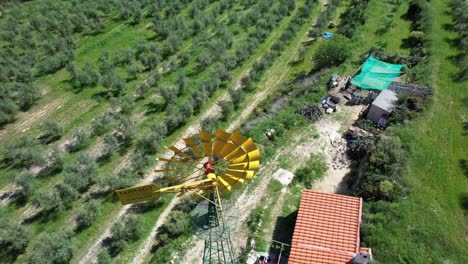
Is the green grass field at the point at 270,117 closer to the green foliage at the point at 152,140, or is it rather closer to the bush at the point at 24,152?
the bush at the point at 24,152

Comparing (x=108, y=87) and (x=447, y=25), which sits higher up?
(x=108, y=87)

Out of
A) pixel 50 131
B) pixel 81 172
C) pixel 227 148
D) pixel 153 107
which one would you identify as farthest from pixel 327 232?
pixel 50 131

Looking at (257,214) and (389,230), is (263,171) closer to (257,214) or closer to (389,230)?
(257,214)

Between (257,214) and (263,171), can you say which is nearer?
(257,214)

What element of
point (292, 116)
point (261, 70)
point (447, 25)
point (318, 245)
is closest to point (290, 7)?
point (261, 70)

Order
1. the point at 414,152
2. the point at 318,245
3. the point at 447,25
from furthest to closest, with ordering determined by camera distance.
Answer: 1. the point at 447,25
2. the point at 414,152
3. the point at 318,245

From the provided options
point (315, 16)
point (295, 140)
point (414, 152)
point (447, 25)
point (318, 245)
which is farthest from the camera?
point (315, 16)

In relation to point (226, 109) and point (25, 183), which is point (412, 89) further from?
point (25, 183)
